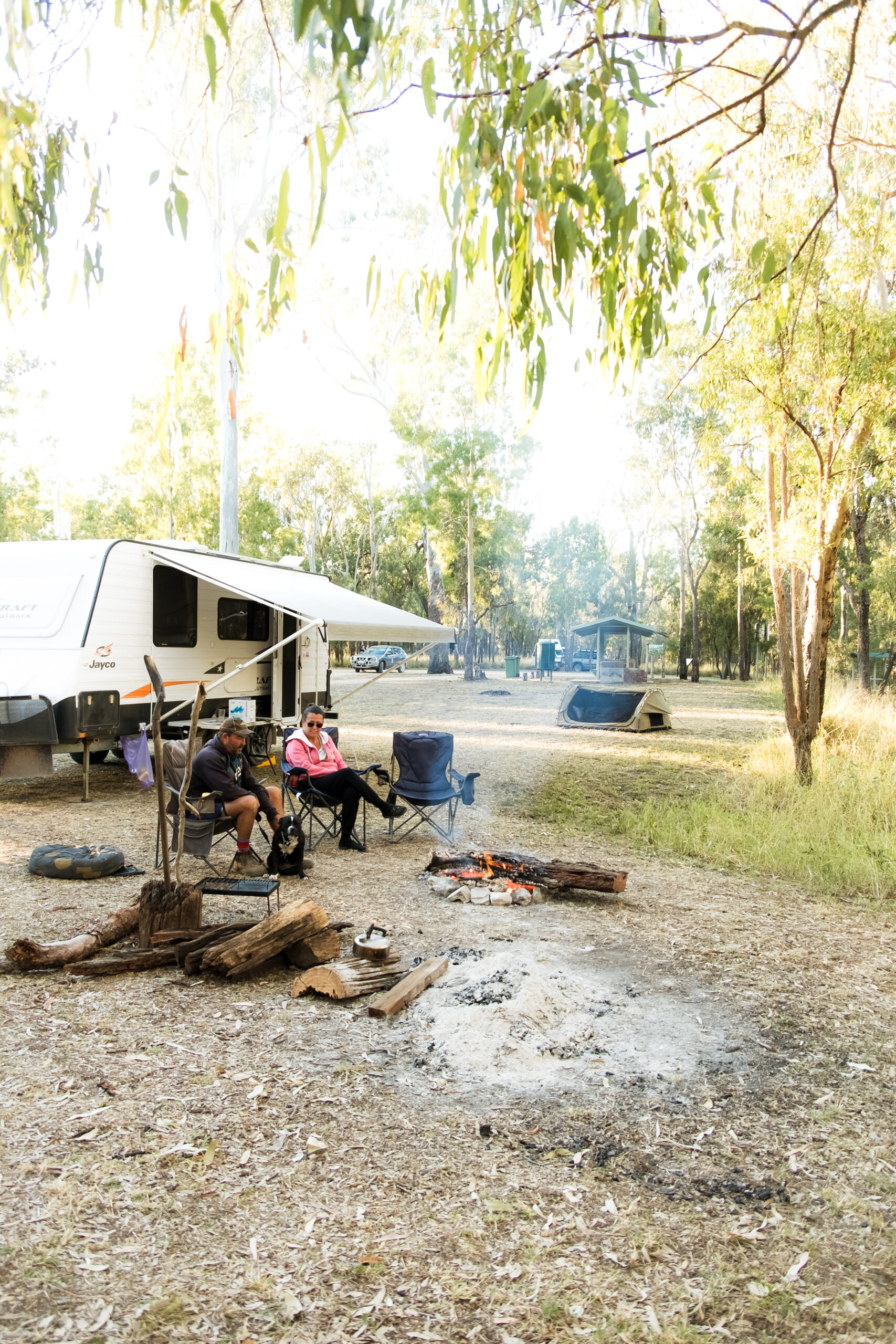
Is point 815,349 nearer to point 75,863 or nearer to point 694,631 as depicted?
point 75,863

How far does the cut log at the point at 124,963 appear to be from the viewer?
3637 mm

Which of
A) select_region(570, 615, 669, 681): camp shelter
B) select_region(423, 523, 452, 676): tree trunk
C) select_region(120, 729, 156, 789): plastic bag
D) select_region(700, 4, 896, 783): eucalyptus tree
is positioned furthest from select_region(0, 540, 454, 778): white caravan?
select_region(570, 615, 669, 681): camp shelter

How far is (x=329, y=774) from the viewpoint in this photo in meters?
6.18

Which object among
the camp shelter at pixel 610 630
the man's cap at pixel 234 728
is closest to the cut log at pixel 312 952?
the man's cap at pixel 234 728

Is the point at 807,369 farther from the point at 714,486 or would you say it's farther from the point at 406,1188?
the point at 714,486


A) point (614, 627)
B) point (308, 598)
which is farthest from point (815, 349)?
point (614, 627)

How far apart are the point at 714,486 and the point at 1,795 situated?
23807 mm

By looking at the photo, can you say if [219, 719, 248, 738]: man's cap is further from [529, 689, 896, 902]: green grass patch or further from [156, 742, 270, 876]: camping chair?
[529, 689, 896, 902]: green grass patch

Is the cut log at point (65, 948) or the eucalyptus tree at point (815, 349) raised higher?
the eucalyptus tree at point (815, 349)

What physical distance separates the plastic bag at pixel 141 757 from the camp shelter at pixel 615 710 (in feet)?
27.0

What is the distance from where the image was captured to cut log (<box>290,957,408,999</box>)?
11.5ft

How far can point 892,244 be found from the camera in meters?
7.87

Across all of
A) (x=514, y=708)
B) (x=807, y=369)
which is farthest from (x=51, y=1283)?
(x=514, y=708)

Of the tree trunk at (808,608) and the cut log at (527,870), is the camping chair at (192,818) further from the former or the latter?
the tree trunk at (808,608)
